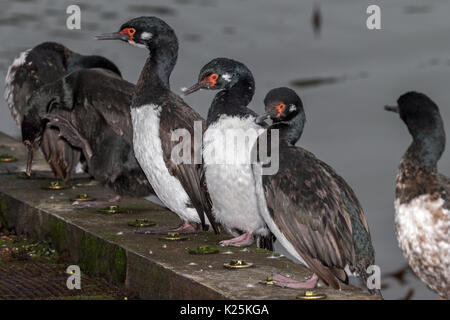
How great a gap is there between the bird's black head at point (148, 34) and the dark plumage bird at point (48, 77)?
171 centimetres

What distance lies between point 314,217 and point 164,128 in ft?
5.71

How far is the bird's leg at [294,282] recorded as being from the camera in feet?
20.3

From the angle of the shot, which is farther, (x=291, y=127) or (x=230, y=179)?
(x=230, y=179)

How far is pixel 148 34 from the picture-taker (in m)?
7.83

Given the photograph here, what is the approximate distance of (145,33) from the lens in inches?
308

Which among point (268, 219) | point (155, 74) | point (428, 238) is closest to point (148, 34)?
point (155, 74)

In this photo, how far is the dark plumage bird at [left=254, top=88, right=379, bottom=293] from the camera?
624 centimetres

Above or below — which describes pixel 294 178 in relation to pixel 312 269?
above

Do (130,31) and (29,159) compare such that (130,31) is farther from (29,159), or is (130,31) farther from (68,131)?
(29,159)

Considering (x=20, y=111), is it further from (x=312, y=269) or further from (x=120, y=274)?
(x=312, y=269)
